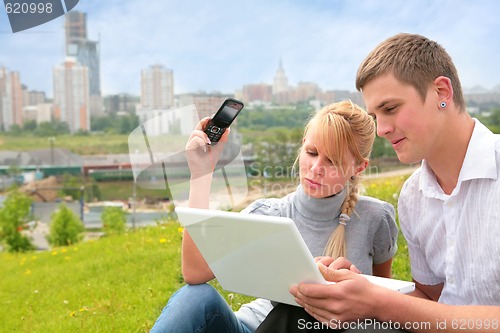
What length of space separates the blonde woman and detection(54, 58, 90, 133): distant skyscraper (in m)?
29.0

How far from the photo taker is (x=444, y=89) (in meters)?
1.38

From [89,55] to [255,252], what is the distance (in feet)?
99.7

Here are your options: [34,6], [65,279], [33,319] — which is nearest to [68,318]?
[33,319]

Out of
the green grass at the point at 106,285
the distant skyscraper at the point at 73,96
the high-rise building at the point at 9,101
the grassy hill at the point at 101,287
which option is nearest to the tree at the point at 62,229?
the green grass at the point at 106,285

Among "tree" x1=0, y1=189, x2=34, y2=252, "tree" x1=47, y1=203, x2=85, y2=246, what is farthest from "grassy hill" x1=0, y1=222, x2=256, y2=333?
"tree" x1=0, y1=189, x2=34, y2=252

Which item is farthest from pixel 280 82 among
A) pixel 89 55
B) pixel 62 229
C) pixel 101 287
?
pixel 101 287

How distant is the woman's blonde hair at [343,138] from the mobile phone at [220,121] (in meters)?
0.23

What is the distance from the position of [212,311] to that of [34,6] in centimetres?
160

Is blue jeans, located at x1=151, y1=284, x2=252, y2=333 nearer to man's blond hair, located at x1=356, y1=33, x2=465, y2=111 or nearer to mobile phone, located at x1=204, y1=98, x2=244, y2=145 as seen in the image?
mobile phone, located at x1=204, y1=98, x2=244, y2=145

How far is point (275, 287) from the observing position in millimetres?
1318

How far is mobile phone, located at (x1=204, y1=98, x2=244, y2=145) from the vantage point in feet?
5.21

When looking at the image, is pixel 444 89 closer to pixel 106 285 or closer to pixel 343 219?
pixel 343 219

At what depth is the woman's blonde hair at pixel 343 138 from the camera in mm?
1631

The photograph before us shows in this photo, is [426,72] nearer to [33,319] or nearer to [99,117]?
[33,319]
